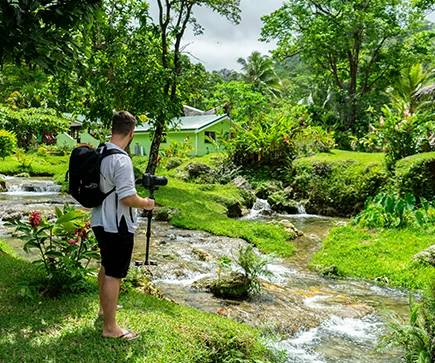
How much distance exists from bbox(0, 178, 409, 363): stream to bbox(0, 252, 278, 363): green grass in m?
0.77

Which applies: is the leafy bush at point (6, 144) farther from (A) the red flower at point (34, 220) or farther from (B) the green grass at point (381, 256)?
(A) the red flower at point (34, 220)

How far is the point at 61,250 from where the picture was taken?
13.8 ft

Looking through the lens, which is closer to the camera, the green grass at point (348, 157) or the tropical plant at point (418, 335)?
the tropical plant at point (418, 335)

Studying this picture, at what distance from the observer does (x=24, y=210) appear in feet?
37.9

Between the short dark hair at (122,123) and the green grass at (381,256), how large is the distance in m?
5.85

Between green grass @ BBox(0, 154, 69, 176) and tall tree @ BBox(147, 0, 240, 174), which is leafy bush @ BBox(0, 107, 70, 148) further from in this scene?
tall tree @ BBox(147, 0, 240, 174)

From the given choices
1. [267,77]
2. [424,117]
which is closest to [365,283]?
→ [424,117]

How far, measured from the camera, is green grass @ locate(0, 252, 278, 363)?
3.26m

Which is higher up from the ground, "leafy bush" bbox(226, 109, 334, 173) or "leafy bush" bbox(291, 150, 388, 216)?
"leafy bush" bbox(226, 109, 334, 173)

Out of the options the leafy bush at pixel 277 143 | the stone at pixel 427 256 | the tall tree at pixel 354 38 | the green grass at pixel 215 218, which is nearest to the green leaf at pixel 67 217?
the green grass at pixel 215 218

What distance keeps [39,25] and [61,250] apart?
217 centimetres

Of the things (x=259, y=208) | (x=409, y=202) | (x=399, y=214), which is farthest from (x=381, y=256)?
(x=259, y=208)

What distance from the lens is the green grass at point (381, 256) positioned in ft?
24.2

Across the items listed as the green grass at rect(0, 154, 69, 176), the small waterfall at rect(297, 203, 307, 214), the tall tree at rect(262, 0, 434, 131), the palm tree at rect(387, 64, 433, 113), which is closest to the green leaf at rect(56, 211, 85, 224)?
the small waterfall at rect(297, 203, 307, 214)
